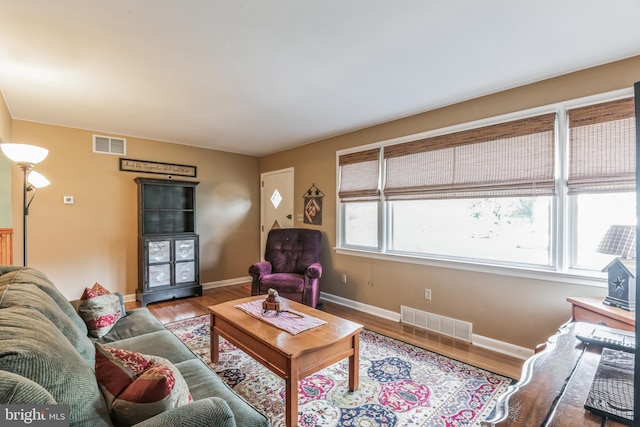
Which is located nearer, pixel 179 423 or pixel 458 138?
pixel 179 423

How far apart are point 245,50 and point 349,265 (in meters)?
2.90

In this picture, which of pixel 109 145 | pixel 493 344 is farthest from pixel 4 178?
pixel 493 344

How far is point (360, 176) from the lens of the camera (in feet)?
12.8

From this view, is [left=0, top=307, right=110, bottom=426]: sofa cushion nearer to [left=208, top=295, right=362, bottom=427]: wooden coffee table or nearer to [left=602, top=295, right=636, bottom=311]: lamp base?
[left=208, top=295, right=362, bottom=427]: wooden coffee table

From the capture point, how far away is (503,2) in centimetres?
159

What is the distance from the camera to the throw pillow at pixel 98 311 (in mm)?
2012

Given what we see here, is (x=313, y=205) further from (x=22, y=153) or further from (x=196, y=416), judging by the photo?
(x=196, y=416)

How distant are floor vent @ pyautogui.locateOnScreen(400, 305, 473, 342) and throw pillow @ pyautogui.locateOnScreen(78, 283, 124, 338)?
2827 millimetres

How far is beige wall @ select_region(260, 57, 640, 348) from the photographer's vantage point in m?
2.36

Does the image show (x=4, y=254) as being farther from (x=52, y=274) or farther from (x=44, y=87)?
(x=44, y=87)

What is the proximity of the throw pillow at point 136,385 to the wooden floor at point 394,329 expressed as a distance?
242 cm

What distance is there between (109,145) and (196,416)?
14.6 ft

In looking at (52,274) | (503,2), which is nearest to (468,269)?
(503,2)

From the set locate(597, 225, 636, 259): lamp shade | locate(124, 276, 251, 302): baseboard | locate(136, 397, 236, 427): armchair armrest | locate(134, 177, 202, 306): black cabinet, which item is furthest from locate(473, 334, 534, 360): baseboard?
locate(124, 276, 251, 302): baseboard
